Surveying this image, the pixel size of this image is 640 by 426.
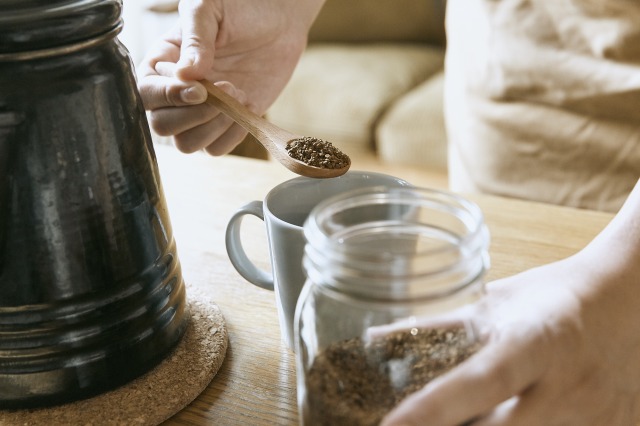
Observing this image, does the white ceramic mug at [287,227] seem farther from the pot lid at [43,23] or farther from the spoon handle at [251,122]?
the pot lid at [43,23]

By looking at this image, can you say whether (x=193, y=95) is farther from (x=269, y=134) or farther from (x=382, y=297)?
(x=382, y=297)

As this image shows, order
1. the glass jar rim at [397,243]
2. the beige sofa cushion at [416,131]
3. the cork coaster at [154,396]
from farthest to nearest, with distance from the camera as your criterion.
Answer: the beige sofa cushion at [416,131]
the cork coaster at [154,396]
the glass jar rim at [397,243]

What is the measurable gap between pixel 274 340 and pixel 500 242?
0.31 meters

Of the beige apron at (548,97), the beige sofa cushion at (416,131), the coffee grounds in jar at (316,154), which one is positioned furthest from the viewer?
the beige sofa cushion at (416,131)

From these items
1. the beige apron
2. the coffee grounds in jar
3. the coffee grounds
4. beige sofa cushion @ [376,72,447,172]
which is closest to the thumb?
the coffee grounds in jar

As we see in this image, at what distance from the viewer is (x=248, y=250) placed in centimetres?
85

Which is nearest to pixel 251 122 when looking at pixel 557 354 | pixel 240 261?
pixel 240 261

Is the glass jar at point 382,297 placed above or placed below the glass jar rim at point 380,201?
below

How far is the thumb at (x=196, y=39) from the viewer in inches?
29.1

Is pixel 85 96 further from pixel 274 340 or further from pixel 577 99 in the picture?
pixel 577 99

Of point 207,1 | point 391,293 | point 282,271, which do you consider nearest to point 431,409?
point 391,293

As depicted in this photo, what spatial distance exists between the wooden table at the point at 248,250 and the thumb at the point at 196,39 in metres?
0.20

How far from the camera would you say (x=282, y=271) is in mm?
612

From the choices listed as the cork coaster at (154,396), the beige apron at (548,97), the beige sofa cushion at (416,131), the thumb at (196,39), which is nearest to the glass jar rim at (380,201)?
the cork coaster at (154,396)
